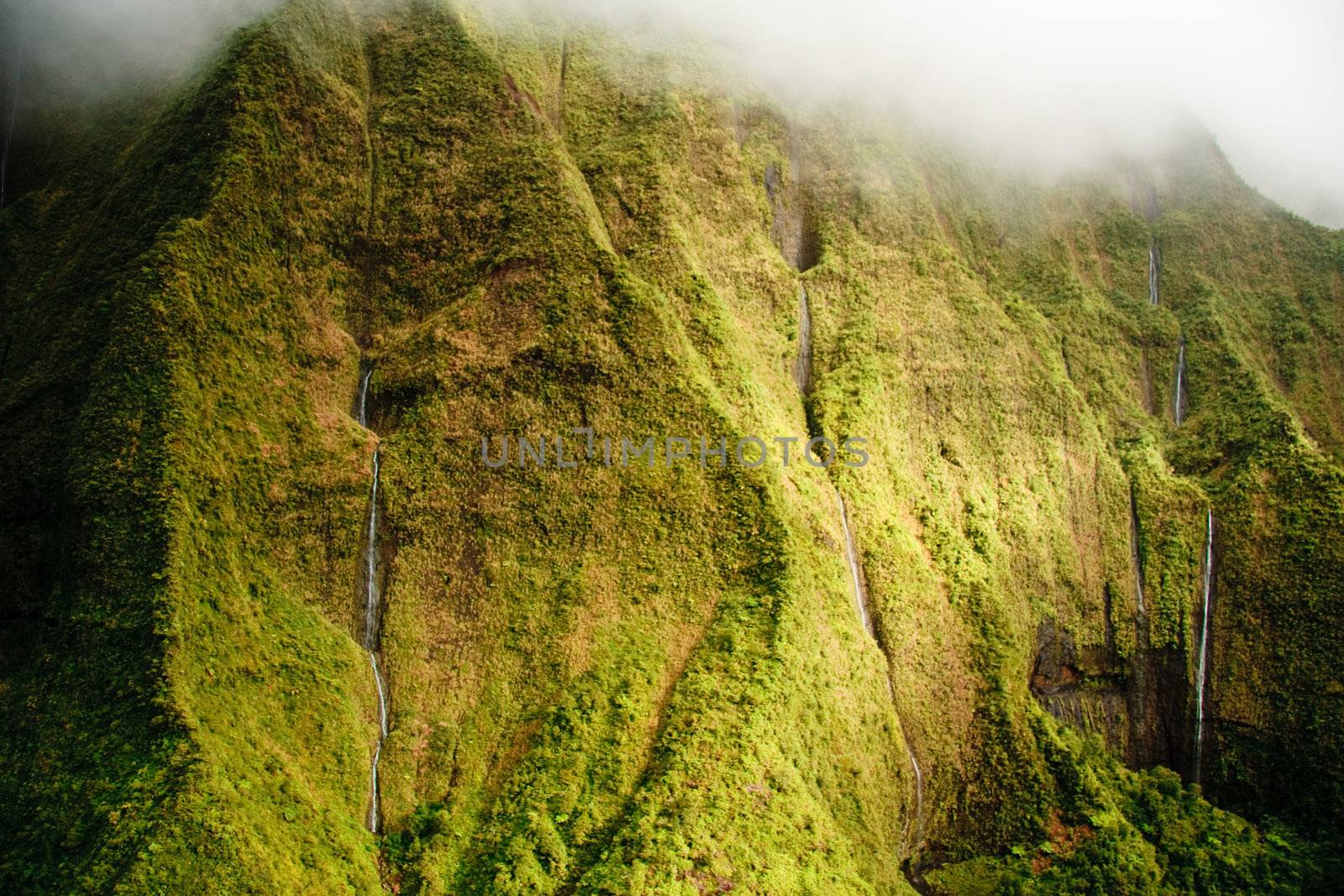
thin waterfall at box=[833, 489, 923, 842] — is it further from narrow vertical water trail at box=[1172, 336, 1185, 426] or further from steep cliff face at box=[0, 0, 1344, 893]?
narrow vertical water trail at box=[1172, 336, 1185, 426]

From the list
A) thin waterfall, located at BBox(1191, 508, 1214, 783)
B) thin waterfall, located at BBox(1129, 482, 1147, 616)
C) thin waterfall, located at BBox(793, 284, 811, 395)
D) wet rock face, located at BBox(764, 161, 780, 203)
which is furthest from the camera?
wet rock face, located at BBox(764, 161, 780, 203)

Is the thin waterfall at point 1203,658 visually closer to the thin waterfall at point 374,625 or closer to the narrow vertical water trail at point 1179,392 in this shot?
the narrow vertical water trail at point 1179,392

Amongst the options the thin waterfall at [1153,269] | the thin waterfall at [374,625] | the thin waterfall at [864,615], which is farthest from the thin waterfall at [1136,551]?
the thin waterfall at [374,625]

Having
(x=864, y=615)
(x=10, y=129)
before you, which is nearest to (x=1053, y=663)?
(x=864, y=615)

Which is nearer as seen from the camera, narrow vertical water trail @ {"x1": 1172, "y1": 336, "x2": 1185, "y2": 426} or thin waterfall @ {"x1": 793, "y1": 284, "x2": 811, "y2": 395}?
thin waterfall @ {"x1": 793, "y1": 284, "x2": 811, "y2": 395}

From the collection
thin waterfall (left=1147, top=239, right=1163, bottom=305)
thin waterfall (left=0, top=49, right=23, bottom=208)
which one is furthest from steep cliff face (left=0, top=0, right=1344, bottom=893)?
thin waterfall (left=1147, top=239, right=1163, bottom=305)

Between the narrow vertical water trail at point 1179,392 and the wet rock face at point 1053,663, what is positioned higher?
the narrow vertical water trail at point 1179,392
